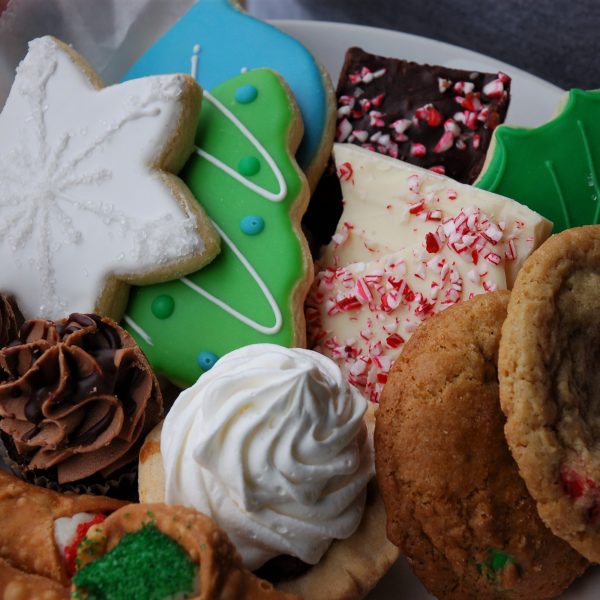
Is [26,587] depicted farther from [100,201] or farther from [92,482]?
[100,201]

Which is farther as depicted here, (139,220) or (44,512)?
(139,220)

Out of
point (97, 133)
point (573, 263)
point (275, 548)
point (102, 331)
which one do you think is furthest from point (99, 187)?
point (573, 263)

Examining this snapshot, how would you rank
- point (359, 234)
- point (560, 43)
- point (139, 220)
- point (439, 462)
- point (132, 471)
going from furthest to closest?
point (560, 43) → point (359, 234) → point (139, 220) → point (132, 471) → point (439, 462)

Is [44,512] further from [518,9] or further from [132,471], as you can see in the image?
[518,9]

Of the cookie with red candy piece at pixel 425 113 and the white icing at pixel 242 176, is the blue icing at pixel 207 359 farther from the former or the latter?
the cookie with red candy piece at pixel 425 113

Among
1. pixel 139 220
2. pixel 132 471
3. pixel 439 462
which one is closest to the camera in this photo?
pixel 439 462

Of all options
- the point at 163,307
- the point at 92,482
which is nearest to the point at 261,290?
the point at 163,307

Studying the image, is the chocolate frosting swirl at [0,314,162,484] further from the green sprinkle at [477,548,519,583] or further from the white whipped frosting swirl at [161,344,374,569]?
the green sprinkle at [477,548,519,583]
